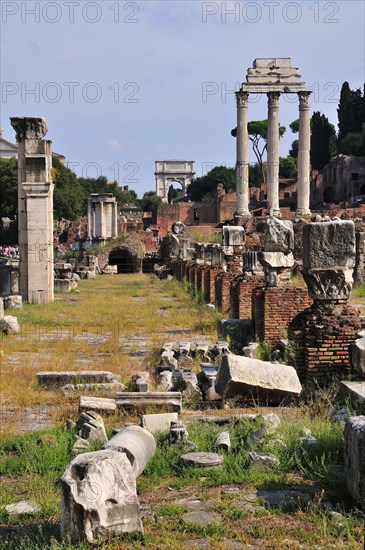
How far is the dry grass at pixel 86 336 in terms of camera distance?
872cm

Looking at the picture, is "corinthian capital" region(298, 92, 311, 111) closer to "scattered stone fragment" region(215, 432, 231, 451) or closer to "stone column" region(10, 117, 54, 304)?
"stone column" region(10, 117, 54, 304)

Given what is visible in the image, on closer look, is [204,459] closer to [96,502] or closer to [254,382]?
[96,502]

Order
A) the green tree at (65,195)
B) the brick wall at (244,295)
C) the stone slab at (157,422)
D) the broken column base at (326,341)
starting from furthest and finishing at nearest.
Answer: the green tree at (65,195), the brick wall at (244,295), the broken column base at (326,341), the stone slab at (157,422)

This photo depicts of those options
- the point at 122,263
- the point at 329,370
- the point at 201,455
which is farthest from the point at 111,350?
the point at 122,263

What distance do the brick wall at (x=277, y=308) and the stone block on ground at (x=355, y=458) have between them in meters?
5.58

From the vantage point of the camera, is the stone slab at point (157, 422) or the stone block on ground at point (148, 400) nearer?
the stone slab at point (157, 422)

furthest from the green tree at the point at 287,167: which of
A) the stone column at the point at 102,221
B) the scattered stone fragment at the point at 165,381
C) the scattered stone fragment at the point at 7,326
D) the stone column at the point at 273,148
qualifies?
the scattered stone fragment at the point at 165,381

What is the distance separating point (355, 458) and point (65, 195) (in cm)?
6678

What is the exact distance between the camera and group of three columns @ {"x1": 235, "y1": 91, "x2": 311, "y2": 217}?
4678 cm

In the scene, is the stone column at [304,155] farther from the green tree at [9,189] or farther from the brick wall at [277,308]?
the brick wall at [277,308]

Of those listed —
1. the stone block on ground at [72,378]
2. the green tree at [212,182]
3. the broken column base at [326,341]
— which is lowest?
the stone block on ground at [72,378]

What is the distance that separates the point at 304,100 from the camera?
47.5m

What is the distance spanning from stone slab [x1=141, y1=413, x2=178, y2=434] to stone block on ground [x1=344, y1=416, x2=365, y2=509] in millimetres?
1831

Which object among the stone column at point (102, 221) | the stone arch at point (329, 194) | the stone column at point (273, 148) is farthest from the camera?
the stone arch at point (329, 194)
